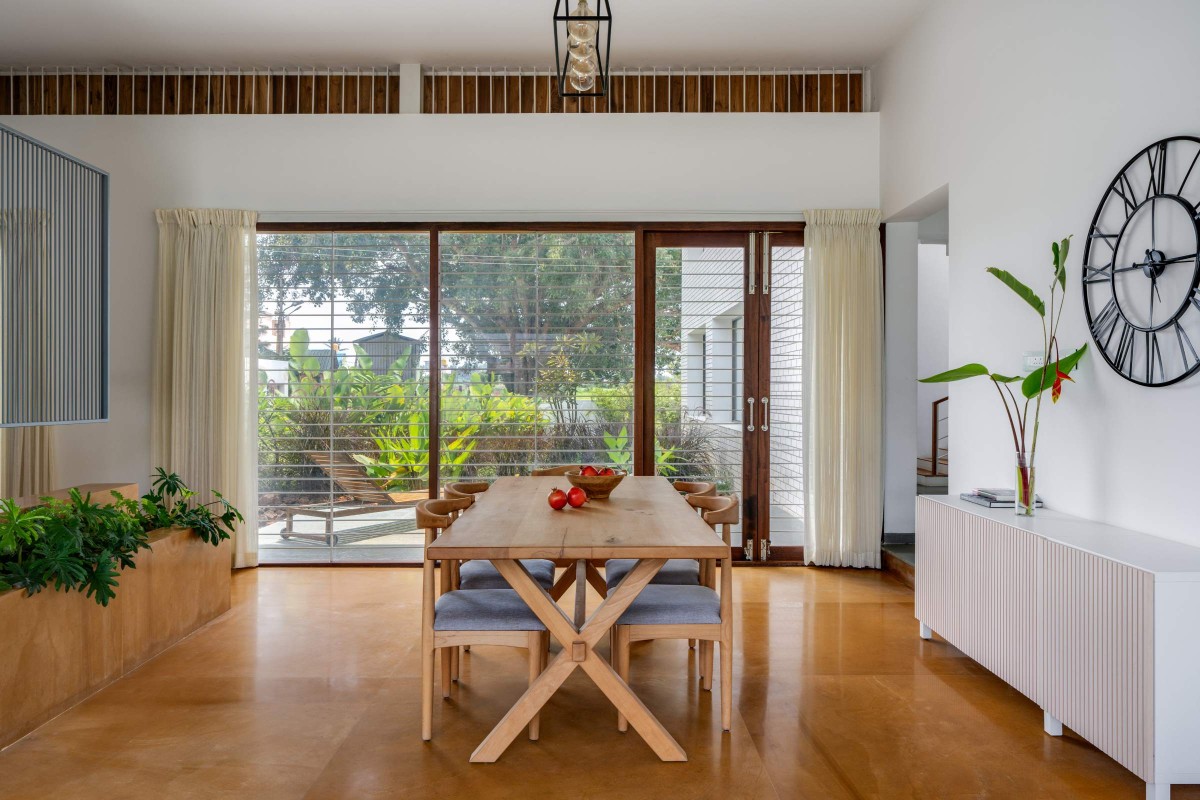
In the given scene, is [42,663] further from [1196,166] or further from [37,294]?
[1196,166]

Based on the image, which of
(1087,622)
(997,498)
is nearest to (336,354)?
(997,498)

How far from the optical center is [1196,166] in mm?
2496

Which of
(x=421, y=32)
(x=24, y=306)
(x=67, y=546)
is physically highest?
(x=421, y=32)

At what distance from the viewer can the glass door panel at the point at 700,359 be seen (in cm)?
523

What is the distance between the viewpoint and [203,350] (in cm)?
504

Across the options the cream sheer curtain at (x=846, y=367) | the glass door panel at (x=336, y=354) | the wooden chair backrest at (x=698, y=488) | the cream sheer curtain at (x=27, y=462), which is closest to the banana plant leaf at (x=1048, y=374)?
the wooden chair backrest at (x=698, y=488)

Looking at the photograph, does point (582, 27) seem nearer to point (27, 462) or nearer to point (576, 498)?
point (576, 498)

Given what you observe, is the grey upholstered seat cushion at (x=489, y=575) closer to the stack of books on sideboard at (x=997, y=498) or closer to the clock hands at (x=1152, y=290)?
the stack of books on sideboard at (x=997, y=498)

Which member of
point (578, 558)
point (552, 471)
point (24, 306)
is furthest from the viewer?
point (552, 471)

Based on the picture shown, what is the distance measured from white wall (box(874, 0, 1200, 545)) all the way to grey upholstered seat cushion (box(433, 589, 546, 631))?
85.2 inches

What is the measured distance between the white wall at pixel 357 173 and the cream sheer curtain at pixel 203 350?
0.47 feet

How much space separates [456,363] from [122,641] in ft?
8.26

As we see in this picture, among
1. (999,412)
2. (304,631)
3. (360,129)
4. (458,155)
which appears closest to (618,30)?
(458,155)

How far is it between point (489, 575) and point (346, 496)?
7.64ft
